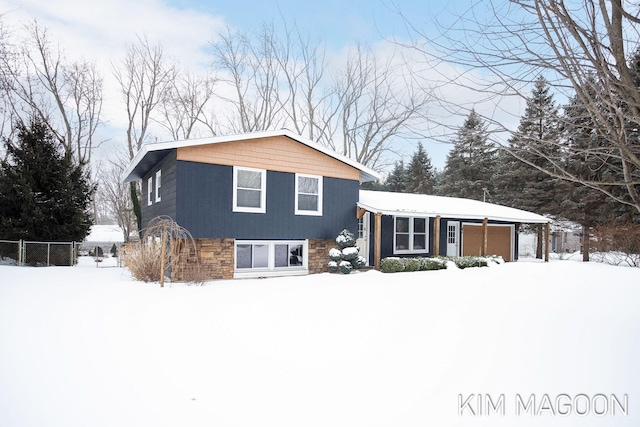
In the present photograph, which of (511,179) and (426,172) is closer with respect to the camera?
(511,179)

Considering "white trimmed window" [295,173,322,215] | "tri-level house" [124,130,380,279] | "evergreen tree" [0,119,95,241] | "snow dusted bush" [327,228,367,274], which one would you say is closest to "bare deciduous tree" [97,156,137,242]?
"evergreen tree" [0,119,95,241]

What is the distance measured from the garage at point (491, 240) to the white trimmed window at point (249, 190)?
10349mm

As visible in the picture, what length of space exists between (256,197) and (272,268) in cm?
247

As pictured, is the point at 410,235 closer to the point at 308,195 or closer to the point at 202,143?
the point at 308,195

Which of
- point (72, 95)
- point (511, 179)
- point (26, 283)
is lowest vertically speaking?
point (26, 283)

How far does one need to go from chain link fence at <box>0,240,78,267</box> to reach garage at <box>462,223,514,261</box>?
677 inches

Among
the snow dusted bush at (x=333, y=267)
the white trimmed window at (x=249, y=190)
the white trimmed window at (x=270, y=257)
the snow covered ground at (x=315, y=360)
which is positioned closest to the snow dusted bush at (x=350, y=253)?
the snow dusted bush at (x=333, y=267)

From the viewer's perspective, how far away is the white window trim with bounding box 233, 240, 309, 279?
38.0 ft

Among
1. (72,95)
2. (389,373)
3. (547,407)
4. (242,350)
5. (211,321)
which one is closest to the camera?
(547,407)

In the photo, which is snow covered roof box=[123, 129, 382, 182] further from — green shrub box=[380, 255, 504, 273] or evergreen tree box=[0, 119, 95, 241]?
green shrub box=[380, 255, 504, 273]

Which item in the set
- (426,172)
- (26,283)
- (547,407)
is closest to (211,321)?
(547,407)

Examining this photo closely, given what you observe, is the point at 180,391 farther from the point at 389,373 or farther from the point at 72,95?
the point at 72,95

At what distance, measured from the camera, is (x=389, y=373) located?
153 inches

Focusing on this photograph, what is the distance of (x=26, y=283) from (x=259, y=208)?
6.49m
